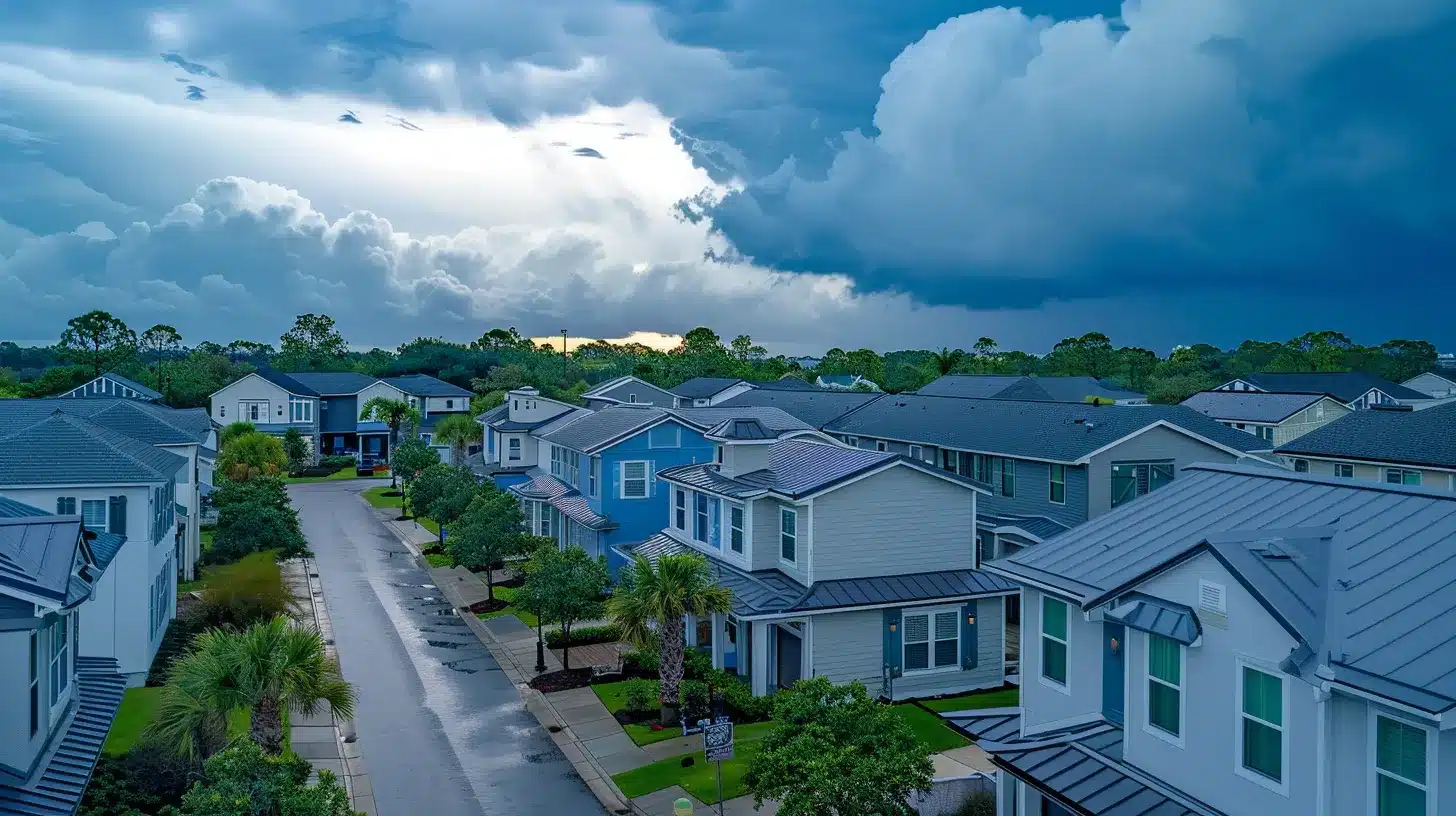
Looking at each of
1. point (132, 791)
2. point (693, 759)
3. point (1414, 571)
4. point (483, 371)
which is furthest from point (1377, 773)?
point (483, 371)

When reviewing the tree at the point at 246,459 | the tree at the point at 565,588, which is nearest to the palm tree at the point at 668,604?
the tree at the point at 565,588

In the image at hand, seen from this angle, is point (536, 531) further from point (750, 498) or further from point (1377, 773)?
point (1377, 773)

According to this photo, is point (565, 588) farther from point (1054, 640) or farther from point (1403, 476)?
point (1403, 476)

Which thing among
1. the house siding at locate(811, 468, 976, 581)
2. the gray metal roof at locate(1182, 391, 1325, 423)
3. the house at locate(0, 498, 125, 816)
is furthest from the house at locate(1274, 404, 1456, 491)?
the house at locate(0, 498, 125, 816)

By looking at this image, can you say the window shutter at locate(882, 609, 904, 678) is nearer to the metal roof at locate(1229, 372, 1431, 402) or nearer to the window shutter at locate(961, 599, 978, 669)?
the window shutter at locate(961, 599, 978, 669)

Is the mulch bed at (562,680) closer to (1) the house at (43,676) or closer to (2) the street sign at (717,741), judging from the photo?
(2) the street sign at (717,741)

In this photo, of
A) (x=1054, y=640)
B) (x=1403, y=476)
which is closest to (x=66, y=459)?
(x=1054, y=640)
